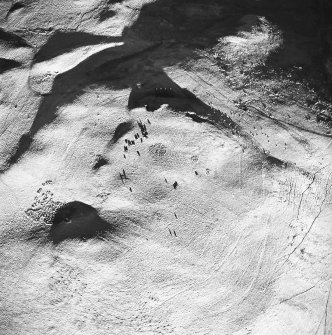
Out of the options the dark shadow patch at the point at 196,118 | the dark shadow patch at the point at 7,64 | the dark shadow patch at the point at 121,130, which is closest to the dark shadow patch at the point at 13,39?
the dark shadow patch at the point at 7,64

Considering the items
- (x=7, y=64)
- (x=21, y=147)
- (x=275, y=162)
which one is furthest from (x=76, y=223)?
(x=275, y=162)

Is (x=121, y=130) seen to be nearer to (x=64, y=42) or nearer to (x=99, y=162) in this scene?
(x=99, y=162)

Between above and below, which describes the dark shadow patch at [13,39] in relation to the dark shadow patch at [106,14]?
below

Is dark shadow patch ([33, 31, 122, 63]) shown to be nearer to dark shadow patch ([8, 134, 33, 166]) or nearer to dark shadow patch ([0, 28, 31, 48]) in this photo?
dark shadow patch ([0, 28, 31, 48])

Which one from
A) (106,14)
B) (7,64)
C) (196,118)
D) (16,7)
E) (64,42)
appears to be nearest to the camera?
(196,118)

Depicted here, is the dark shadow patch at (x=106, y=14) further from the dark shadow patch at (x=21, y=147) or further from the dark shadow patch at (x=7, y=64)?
the dark shadow patch at (x=21, y=147)

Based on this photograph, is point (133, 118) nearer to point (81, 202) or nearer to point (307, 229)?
point (81, 202)
